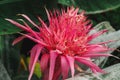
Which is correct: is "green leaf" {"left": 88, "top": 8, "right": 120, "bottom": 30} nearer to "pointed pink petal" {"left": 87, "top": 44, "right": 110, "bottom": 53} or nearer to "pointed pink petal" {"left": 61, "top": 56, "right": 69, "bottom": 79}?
"pointed pink petal" {"left": 87, "top": 44, "right": 110, "bottom": 53}

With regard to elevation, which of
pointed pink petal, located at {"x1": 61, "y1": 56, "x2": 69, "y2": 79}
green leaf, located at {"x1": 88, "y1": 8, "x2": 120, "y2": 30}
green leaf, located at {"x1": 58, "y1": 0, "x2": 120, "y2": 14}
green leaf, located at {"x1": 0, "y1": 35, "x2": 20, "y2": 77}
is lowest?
green leaf, located at {"x1": 88, "y1": 8, "x2": 120, "y2": 30}

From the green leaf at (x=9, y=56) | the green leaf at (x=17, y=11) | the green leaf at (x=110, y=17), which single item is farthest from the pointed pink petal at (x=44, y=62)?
the green leaf at (x=110, y=17)

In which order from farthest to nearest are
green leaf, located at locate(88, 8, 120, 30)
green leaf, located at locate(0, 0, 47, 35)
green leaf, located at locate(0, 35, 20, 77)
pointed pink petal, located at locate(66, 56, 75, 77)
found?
green leaf, located at locate(88, 8, 120, 30) < green leaf, located at locate(0, 35, 20, 77) < green leaf, located at locate(0, 0, 47, 35) < pointed pink petal, located at locate(66, 56, 75, 77)

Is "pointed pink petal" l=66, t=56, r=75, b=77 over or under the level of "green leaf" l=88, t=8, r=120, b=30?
over

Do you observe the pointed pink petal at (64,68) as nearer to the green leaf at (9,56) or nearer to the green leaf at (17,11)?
the green leaf at (17,11)

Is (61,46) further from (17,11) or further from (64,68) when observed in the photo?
(17,11)

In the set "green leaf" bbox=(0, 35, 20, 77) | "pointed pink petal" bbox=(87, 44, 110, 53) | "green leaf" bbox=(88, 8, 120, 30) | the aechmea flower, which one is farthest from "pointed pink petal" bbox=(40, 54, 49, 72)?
"green leaf" bbox=(88, 8, 120, 30)

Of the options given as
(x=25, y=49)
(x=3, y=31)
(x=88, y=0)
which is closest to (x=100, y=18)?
(x=25, y=49)

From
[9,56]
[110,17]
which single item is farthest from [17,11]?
[110,17]
